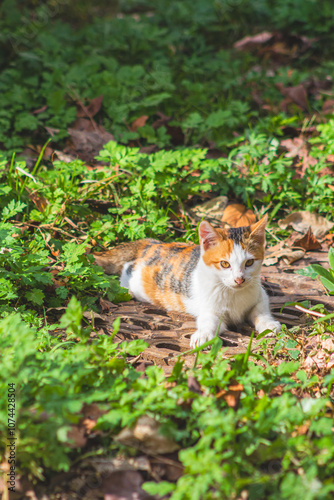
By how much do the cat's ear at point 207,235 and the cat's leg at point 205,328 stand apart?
0.49 m

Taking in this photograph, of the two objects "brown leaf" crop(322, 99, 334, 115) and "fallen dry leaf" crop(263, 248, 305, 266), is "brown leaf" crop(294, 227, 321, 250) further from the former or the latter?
"brown leaf" crop(322, 99, 334, 115)

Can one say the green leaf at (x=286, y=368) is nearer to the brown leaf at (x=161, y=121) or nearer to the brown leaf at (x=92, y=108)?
the brown leaf at (x=161, y=121)

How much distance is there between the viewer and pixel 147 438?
6.54ft

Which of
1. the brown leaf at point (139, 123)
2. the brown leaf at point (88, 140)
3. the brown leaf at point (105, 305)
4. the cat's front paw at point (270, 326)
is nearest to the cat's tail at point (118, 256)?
the brown leaf at point (105, 305)

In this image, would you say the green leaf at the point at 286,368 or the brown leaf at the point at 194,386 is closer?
the brown leaf at the point at 194,386

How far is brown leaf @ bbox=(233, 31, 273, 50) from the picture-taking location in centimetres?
751

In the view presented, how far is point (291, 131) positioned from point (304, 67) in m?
2.27

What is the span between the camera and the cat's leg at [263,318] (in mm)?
3060

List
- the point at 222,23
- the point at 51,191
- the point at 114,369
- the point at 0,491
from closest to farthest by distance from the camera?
the point at 0,491 < the point at 114,369 < the point at 51,191 < the point at 222,23

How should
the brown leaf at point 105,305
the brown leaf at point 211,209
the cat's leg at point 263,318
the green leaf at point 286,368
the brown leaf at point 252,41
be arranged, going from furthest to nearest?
the brown leaf at point 252,41, the brown leaf at point 211,209, the brown leaf at point 105,305, the cat's leg at point 263,318, the green leaf at point 286,368

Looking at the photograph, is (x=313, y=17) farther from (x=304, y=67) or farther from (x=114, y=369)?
(x=114, y=369)

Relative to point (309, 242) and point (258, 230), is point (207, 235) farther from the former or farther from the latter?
point (309, 242)

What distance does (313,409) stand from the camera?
6.59 ft

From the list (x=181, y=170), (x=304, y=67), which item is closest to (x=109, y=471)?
(x=181, y=170)
